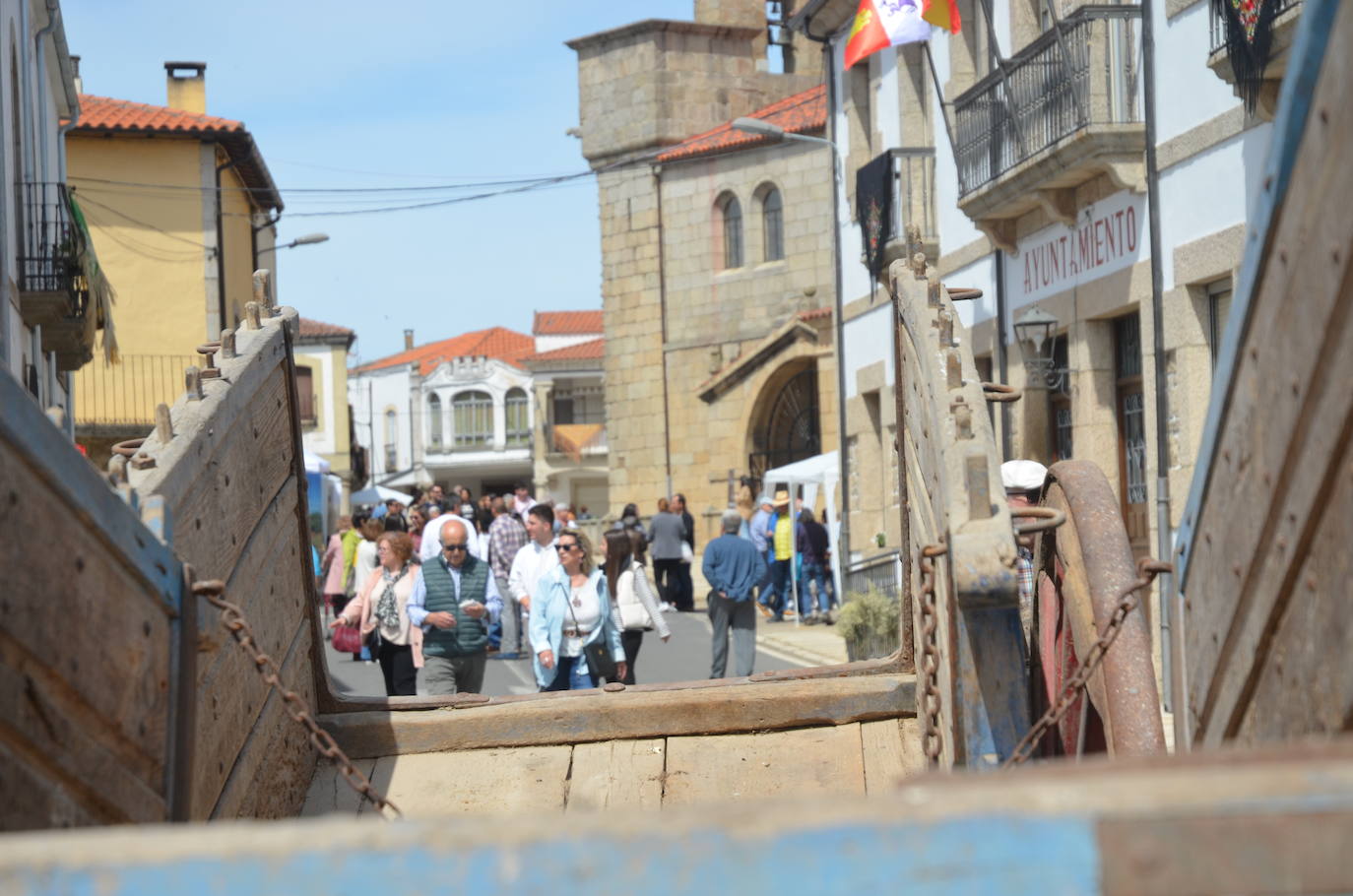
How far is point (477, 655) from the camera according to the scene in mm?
9945

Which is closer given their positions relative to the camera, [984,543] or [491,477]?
[984,543]

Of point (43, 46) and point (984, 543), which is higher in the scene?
point (43, 46)

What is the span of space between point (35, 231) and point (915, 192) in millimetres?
9957

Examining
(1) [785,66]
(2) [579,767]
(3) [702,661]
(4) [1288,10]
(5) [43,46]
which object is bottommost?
(3) [702,661]

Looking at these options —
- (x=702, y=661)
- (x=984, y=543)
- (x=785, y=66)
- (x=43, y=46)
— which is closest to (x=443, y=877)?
(x=984, y=543)

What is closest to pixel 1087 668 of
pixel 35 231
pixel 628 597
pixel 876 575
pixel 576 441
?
pixel 628 597

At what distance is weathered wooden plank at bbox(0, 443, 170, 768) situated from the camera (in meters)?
2.29

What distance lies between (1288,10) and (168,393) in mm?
23775

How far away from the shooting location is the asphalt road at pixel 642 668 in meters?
14.1

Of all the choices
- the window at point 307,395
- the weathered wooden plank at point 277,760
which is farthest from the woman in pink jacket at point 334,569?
the window at point 307,395

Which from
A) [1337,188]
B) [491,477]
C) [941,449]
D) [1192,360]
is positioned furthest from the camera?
[491,477]

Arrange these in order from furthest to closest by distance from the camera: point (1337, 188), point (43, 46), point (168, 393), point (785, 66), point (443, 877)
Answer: point (785, 66)
point (168, 393)
point (43, 46)
point (1337, 188)
point (443, 877)

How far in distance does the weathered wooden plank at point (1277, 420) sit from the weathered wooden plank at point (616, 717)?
2039 mm

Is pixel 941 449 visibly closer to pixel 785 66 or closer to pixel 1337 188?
pixel 1337 188
